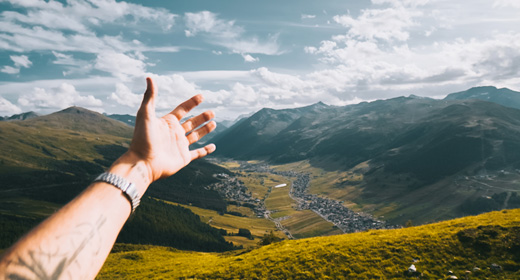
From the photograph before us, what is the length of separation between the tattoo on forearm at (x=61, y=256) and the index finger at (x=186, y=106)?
377cm

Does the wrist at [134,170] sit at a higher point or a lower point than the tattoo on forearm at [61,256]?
higher

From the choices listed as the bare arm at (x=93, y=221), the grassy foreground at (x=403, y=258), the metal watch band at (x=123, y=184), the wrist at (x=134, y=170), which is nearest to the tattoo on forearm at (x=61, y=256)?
the bare arm at (x=93, y=221)

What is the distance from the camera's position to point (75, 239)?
151 inches

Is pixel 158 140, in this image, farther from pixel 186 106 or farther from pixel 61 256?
pixel 61 256

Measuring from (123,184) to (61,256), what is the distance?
1424 millimetres

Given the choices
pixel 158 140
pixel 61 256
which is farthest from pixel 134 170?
pixel 61 256

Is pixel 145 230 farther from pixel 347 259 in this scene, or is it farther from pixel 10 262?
pixel 10 262

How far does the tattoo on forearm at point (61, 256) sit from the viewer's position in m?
3.13

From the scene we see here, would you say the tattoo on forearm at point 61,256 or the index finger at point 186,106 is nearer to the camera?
the tattoo on forearm at point 61,256

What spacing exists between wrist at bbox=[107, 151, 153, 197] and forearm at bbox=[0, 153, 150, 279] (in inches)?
1.0

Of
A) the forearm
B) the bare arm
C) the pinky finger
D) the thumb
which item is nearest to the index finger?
the bare arm

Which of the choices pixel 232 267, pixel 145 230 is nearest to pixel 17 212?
pixel 145 230

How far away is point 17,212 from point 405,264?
25253cm

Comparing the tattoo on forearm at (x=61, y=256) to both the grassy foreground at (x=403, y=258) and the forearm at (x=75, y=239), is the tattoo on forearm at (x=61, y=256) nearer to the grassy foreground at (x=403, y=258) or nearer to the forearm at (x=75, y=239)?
the forearm at (x=75, y=239)
